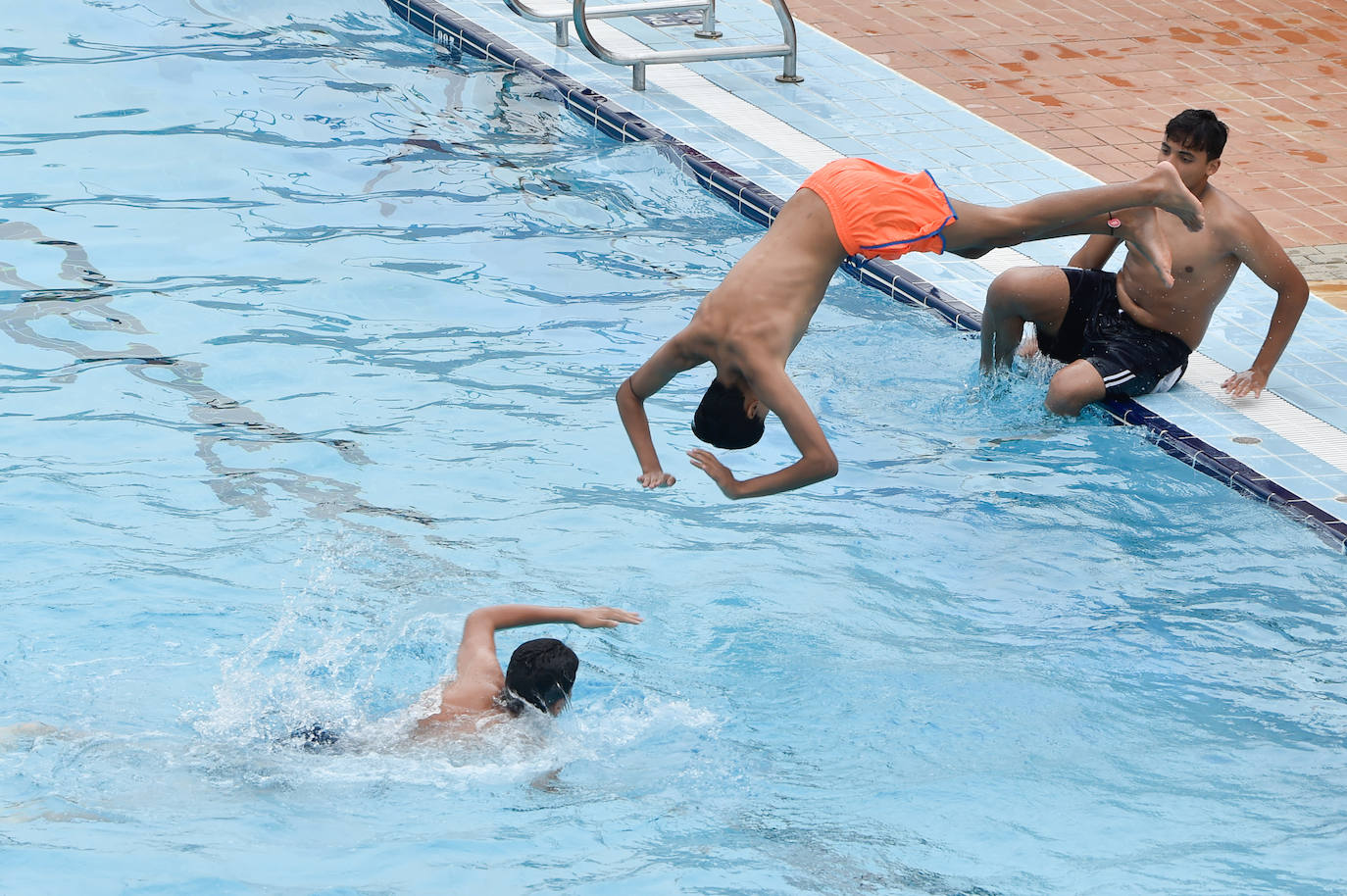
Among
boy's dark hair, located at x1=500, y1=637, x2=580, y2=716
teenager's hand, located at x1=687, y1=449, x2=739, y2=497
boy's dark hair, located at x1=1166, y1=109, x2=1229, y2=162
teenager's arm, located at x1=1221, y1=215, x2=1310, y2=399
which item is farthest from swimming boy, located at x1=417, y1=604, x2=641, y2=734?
teenager's arm, located at x1=1221, y1=215, x2=1310, y2=399

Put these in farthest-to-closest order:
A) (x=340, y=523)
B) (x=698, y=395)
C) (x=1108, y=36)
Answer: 1. (x=1108, y=36)
2. (x=698, y=395)
3. (x=340, y=523)

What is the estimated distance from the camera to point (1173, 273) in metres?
6.92

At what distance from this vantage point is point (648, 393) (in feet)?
18.4

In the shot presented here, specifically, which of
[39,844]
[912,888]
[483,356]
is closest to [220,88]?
[483,356]

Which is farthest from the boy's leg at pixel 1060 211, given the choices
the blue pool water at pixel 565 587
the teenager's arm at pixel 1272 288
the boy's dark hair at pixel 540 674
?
the boy's dark hair at pixel 540 674

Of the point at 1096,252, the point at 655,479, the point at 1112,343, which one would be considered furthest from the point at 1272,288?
the point at 655,479

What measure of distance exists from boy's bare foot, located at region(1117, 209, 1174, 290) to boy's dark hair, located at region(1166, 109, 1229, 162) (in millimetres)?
470

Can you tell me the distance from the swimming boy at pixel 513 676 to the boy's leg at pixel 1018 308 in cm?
302

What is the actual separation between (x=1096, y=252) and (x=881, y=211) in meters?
2.22

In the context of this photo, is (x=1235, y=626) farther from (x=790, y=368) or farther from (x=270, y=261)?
(x=270, y=261)

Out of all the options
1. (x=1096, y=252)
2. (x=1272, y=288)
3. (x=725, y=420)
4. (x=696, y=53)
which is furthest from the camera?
(x=696, y=53)

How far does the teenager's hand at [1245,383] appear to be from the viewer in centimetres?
703

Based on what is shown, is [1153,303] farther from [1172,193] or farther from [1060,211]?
[1060,211]

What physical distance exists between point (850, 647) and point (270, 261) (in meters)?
4.14
